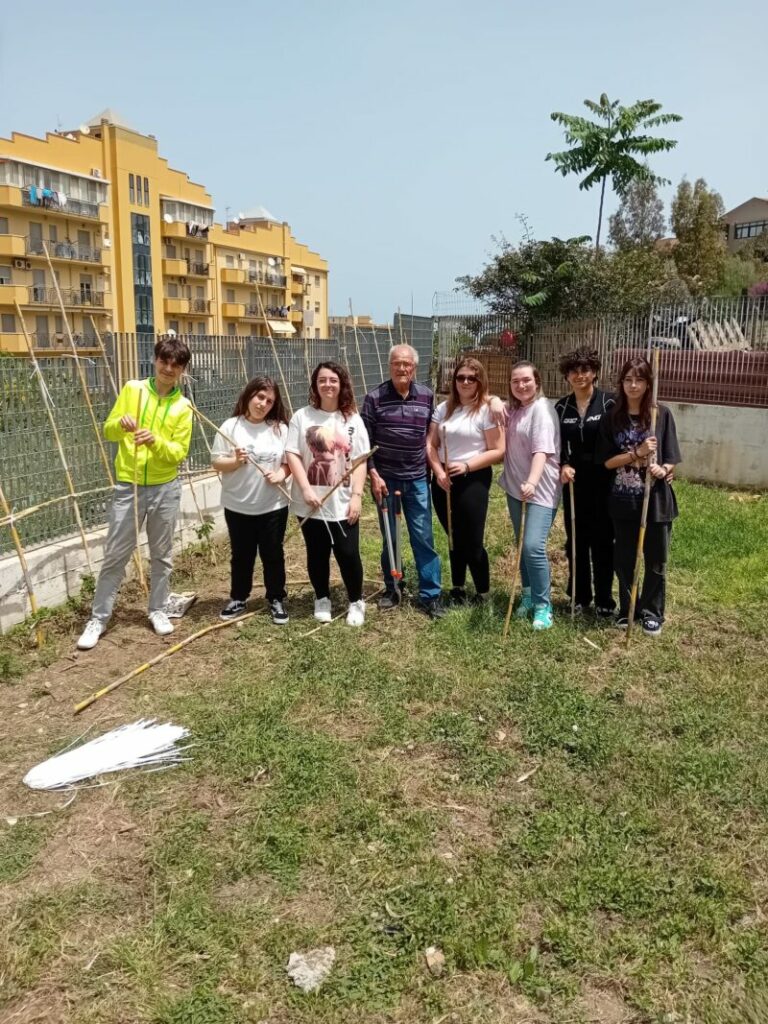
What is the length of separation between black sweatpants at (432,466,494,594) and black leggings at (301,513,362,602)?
23.0 inches

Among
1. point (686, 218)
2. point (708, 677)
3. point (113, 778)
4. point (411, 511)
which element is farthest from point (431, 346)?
point (686, 218)

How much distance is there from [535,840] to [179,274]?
39.5m

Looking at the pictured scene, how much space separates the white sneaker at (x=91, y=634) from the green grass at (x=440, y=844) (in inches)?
24.8

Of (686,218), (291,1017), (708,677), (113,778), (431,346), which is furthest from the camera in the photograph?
(686,218)

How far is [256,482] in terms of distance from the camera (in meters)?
4.68

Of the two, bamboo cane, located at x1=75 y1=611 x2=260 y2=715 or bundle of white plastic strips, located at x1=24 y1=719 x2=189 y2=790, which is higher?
bamboo cane, located at x1=75 y1=611 x2=260 y2=715

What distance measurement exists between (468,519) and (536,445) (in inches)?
24.0

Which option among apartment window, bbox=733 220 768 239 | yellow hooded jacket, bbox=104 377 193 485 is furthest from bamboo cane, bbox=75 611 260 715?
apartment window, bbox=733 220 768 239

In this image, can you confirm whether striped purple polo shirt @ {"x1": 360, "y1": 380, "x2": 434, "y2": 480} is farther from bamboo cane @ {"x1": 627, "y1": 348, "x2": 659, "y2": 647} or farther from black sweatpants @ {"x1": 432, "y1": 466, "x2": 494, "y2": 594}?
bamboo cane @ {"x1": 627, "y1": 348, "x2": 659, "y2": 647}

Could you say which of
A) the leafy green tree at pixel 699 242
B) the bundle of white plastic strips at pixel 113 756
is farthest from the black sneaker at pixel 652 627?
the leafy green tree at pixel 699 242

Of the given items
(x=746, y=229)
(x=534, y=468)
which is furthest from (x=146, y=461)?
(x=746, y=229)

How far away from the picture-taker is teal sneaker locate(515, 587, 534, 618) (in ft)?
15.6

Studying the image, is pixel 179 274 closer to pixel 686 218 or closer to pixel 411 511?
pixel 686 218

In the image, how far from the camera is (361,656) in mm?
4250
